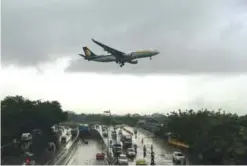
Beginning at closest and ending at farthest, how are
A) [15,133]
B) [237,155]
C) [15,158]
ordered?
1. [237,155]
2. [15,158]
3. [15,133]

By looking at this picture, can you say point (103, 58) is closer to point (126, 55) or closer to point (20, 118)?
point (126, 55)

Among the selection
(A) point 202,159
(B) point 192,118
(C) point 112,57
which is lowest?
(A) point 202,159

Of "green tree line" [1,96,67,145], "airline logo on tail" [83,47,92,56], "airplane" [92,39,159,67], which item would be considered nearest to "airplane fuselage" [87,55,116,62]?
"airplane" [92,39,159,67]

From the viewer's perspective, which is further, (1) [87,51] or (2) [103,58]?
(1) [87,51]

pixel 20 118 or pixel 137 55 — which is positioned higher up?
pixel 137 55

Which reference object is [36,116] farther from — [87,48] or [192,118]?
[192,118]

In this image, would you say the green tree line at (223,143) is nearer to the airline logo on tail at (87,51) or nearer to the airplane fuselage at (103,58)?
the airplane fuselage at (103,58)

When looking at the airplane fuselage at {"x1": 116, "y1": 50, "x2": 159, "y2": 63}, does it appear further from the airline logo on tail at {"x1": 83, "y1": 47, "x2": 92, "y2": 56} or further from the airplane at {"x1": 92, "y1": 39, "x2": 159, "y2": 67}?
the airline logo on tail at {"x1": 83, "y1": 47, "x2": 92, "y2": 56}

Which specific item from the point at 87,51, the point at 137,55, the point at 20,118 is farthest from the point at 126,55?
the point at 20,118

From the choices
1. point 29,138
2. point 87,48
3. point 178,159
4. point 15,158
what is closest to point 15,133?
point 29,138
